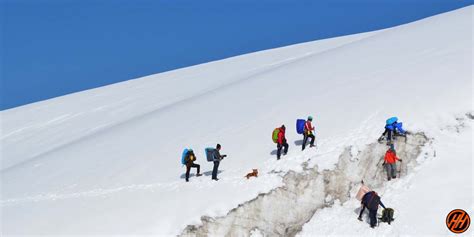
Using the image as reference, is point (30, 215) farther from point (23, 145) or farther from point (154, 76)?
point (154, 76)

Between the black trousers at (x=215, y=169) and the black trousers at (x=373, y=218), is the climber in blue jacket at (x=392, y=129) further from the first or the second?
the black trousers at (x=215, y=169)

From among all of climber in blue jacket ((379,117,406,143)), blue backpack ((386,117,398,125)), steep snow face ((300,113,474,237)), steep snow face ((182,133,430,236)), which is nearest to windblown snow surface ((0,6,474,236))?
steep snow face ((300,113,474,237))

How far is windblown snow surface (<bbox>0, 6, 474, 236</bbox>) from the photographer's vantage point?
18781 mm

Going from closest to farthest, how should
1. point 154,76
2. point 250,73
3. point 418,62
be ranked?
point 418,62, point 250,73, point 154,76

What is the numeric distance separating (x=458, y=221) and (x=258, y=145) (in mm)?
8885

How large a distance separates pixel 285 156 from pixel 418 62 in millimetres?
12566

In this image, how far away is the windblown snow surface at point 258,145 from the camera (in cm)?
1878

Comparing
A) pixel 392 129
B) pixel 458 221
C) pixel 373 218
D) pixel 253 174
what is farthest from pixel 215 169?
pixel 458 221

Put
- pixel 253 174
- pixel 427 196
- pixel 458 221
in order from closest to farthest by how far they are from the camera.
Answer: pixel 458 221
pixel 427 196
pixel 253 174

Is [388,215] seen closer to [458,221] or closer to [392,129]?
[458,221]

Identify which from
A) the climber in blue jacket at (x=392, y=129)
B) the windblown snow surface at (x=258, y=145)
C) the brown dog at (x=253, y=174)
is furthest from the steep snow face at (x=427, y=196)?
the brown dog at (x=253, y=174)

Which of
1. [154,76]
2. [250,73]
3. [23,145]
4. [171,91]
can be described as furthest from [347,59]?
[154,76]

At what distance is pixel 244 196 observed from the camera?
62.1 ft

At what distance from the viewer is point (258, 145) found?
23906 mm
